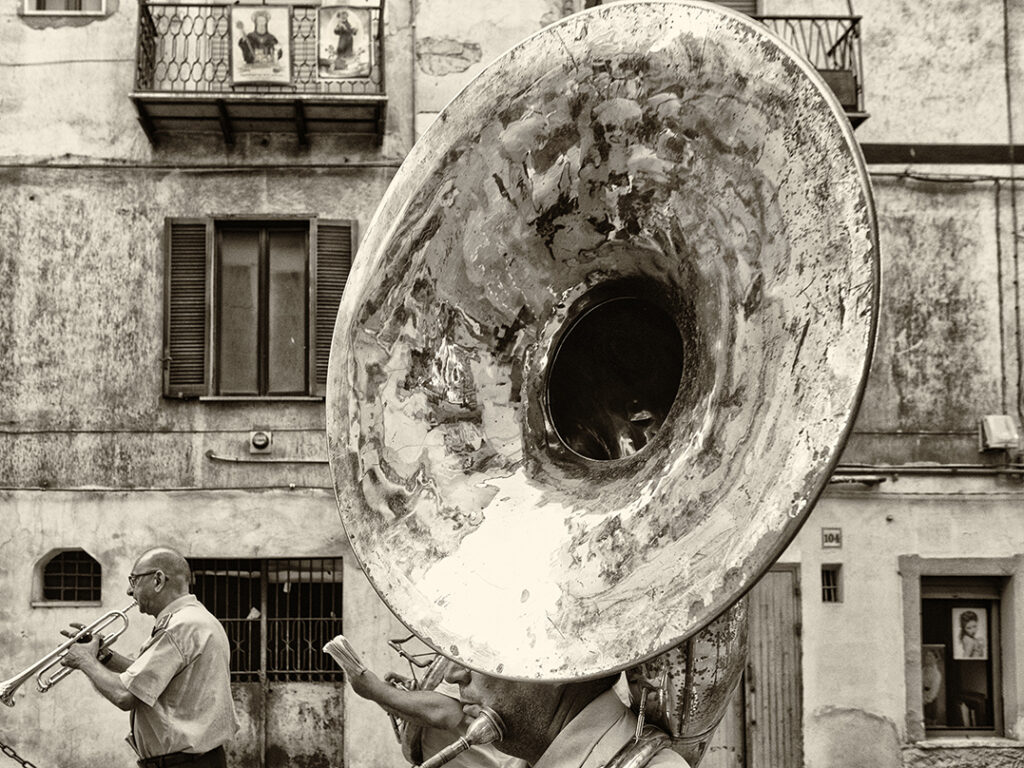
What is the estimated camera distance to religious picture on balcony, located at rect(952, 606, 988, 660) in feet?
40.6

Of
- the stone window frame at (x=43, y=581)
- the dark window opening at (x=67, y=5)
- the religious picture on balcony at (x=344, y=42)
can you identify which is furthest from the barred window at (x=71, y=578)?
the dark window opening at (x=67, y=5)

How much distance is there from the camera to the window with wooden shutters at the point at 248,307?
39.6 feet

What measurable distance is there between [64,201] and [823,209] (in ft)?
36.2

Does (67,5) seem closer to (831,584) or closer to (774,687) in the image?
(831,584)

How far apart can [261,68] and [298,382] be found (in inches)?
102

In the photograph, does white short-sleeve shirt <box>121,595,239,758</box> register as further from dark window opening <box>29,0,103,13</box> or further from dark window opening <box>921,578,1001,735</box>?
dark window opening <box>29,0,103,13</box>

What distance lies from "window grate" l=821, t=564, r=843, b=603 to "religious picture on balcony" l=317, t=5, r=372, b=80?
5587mm

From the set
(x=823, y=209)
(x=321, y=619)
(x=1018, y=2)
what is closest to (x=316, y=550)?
(x=321, y=619)

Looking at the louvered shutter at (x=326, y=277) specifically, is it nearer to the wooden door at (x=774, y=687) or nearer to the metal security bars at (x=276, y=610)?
the metal security bars at (x=276, y=610)

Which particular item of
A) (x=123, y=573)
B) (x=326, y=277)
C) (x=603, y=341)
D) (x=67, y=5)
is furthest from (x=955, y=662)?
(x=603, y=341)

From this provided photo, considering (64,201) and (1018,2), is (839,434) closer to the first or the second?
(64,201)

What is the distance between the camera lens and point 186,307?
1212cm

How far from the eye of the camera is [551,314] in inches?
110

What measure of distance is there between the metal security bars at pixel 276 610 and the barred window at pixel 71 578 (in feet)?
2.64
